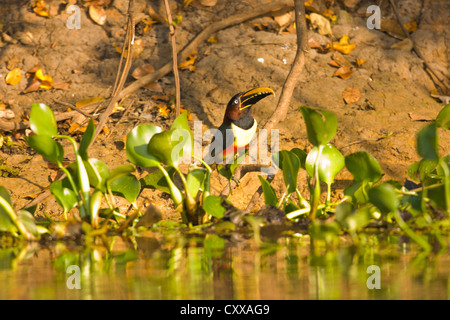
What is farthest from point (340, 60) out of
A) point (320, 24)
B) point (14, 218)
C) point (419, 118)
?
point (14, 218)

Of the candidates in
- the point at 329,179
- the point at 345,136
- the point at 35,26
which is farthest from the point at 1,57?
the point at 329,179

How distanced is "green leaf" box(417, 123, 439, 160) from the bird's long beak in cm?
203

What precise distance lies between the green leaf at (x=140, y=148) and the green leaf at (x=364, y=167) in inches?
34.9

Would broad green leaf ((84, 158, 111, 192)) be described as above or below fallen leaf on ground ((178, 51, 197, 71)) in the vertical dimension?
below

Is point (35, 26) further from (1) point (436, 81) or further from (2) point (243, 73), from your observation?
(1) point (436, 81)

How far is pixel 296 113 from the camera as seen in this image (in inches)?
192

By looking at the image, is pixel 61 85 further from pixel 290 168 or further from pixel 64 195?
pixel 290 168

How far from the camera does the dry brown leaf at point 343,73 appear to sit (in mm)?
5199

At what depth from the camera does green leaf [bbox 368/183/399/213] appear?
2303mm

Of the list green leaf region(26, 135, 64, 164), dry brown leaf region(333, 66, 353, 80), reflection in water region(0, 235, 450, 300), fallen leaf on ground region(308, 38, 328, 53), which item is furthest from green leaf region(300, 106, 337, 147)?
fallen leaf on ground region(308, 38, 328, 53)

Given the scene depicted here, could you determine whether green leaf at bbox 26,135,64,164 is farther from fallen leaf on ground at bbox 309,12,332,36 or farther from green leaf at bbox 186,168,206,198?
fallen leaf on ground at bbox 309,12,332,36

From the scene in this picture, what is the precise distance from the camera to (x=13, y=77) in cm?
524

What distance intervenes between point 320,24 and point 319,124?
3.40 m

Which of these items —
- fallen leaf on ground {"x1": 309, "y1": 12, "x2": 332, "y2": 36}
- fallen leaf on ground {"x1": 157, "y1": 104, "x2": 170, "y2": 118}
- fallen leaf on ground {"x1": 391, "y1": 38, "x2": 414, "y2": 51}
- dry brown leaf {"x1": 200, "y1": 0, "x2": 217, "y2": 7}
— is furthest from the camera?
dry brown leaf {"x1": 200, "y1": 0, "x2": 217, "y2": 7}
